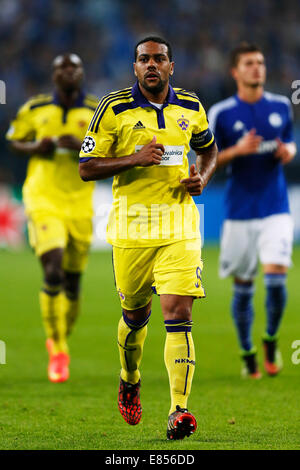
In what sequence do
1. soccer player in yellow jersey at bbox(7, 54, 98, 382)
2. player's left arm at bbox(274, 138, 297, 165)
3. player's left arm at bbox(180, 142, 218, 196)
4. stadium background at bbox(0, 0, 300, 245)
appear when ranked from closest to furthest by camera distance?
player's left arm at bbox(180, 142, 218, 196)
player's left arm at bbox(274, 138, 297, 165)
soccer player in yellow jersey at bbox(7, 54, 98, 382)
stadium background at bbox(0, 0, 300, 245)

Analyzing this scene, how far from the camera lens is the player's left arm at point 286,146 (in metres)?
7.08

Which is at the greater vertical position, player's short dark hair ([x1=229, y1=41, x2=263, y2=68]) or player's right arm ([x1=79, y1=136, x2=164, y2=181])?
player's short dark hair ([x1=229, y1=41, x2=263, y2=68])

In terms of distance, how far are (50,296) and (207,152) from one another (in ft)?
8.50

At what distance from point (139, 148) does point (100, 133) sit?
0.23 meters

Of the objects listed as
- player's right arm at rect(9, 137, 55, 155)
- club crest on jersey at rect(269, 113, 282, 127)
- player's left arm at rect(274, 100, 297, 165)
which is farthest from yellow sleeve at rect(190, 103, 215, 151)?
player's right arm at rect(9, 137, 55, 155)

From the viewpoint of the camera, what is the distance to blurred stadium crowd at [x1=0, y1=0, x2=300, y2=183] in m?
21.8

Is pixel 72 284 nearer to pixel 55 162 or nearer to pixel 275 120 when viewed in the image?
pixel 55 162

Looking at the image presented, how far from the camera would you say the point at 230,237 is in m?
7.29

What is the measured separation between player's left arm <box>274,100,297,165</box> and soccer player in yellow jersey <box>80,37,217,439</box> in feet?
6.99

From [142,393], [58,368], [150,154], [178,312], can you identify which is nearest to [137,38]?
[58,368]

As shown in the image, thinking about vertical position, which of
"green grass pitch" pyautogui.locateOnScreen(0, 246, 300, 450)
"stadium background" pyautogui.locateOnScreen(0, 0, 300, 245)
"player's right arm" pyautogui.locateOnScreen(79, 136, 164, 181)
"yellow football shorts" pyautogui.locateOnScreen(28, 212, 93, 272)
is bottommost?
"green grass pitch" pyautogui.locateOnScreen(0, 246, 300, 450)

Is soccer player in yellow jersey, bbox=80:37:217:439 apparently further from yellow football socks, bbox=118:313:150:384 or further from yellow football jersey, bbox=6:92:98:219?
yellow football jersey, bbox=6:92:98:219

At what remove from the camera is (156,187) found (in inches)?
191

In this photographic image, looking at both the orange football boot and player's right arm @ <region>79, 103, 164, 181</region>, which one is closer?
player's right arm @ <region>79, 103, 164, 181</region>
